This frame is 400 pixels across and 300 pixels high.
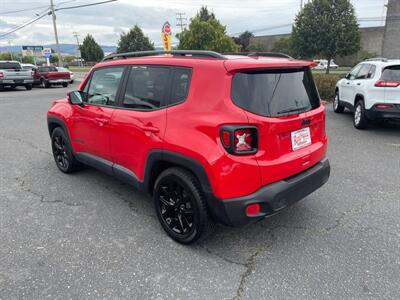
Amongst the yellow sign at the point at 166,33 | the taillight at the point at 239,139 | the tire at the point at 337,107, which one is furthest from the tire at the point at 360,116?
the yellow sign at the point at 166,33

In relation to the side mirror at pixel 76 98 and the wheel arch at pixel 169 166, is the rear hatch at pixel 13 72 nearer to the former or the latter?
the side mirror at pixel 76 98

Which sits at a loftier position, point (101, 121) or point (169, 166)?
point (101, 121)

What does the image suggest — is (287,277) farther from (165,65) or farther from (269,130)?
(165,65)

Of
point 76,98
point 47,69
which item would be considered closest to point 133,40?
point 47,69

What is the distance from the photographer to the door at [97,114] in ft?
12.1

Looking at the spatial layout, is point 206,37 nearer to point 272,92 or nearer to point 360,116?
point 360,116

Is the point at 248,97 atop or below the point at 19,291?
atop

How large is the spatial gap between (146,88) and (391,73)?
5.83m

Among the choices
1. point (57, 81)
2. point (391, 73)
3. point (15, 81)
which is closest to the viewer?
point (391, 73)

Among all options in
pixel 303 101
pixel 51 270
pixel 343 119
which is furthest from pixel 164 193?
pixel 343 119

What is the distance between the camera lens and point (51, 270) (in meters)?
2.71

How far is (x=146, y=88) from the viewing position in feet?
10.7

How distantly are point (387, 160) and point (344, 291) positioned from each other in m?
3.76

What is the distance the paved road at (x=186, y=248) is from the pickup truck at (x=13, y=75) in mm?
17696
